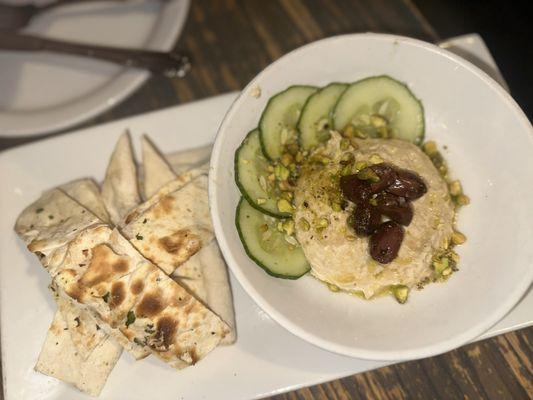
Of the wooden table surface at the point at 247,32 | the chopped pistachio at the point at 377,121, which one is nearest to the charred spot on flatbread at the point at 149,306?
the chopped pistachio at the point at 377,121

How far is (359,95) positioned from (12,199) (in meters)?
1.93

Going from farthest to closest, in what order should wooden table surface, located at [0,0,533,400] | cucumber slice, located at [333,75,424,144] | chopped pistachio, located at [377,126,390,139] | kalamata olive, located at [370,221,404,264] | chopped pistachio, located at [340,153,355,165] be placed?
wooden table surface, located at [0,0,533,400]
chopped pistachio, located at [377,126,390,139]
cucumber slice, located at [333,75,424,144]
chopped pistachio, located at [340,153,355,165]
kalamata olive, located at [370,221,404,264]

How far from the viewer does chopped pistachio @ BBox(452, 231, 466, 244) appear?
9.07 feet

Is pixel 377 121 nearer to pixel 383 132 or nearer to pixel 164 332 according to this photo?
pixel 383 132

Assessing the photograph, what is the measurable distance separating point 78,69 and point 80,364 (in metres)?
2.10

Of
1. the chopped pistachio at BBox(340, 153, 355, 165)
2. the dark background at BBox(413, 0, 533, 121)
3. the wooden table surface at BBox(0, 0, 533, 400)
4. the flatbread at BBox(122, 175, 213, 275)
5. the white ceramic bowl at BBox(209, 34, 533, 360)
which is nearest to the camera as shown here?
the white ceramic bowl at BBox(209, 34, 533, 360)

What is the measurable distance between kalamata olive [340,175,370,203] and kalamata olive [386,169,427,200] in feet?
0.36

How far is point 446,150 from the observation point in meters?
2.99

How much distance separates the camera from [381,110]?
2906mm

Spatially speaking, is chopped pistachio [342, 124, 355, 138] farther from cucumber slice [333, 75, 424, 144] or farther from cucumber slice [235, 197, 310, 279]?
cucumber slice [235, 197, 310, 279]

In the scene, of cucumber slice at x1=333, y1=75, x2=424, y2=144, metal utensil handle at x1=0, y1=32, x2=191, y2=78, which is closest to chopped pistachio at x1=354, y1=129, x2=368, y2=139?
cucumber slice at x1=333, y1=75, x2=424, y2=144

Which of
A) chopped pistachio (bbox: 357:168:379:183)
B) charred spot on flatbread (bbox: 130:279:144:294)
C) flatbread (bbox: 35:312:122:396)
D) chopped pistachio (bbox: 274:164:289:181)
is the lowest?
flatbread (bbox: 35:312:122:396)

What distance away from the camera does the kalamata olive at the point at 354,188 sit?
2.50 metres

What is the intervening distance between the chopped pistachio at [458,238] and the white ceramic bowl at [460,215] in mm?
43
